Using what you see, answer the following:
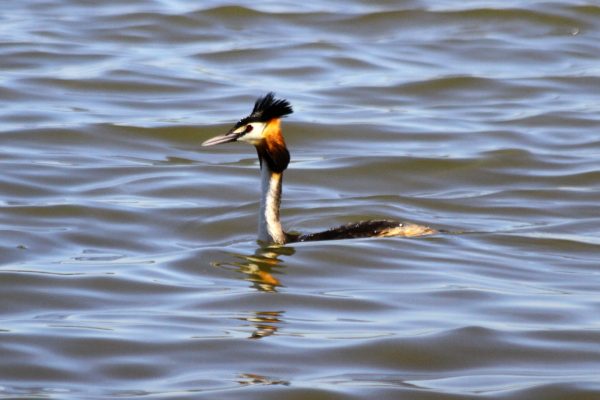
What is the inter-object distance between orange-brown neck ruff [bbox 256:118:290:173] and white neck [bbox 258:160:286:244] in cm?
5

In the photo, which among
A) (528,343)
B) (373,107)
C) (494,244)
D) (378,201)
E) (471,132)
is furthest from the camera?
(373,107)

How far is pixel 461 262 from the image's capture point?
9578mm

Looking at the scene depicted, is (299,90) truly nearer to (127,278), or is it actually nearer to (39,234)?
(39,234)

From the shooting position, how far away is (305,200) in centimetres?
1176

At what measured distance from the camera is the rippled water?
7.19m

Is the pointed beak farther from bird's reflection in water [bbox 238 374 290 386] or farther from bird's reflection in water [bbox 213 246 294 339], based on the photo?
bird's reflection in water [bbox 238 374 290 386]

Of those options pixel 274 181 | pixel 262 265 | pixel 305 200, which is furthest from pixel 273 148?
pixel 305 200

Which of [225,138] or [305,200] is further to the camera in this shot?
[305,200]

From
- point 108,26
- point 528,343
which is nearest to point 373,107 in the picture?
point 108,26

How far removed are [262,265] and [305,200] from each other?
2408 millimetres

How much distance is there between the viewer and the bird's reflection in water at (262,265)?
29.1 feet

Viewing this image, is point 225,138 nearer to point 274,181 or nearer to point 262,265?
point 274,181

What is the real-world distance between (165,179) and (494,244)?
10.8 feet

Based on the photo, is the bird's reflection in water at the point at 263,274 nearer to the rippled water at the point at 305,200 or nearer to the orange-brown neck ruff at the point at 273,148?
the rippled water at the point at 305,200
